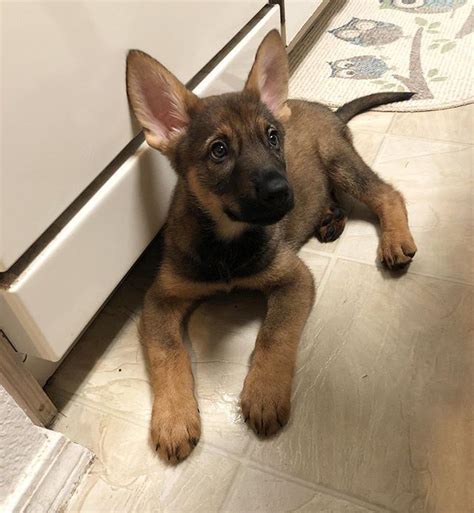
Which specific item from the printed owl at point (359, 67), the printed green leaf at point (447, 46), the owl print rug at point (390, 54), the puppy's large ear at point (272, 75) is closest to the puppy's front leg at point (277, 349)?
the puppy's large ear at point (272, 75)

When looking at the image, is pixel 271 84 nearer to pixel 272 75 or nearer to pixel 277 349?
pixel 272 75

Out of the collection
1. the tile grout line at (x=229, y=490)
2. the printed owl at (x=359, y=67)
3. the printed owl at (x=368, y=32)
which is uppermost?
the printed owl at (x=368, y=32)

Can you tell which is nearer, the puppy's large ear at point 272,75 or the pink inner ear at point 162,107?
the pink inner ear at point 162,107

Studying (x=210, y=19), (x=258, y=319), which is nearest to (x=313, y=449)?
(x=258, y=319)

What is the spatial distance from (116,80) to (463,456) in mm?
1228

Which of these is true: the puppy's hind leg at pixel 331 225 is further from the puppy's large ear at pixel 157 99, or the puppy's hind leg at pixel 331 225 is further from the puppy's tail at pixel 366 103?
the puppy's large ear at pixel 157 99

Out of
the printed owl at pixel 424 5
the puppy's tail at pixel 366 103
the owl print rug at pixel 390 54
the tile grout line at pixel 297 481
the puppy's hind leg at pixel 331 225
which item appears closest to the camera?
the tile grout line at pixel 297 481

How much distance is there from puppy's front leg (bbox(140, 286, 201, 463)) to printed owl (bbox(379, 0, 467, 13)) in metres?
2.43

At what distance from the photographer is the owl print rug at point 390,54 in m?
2.49

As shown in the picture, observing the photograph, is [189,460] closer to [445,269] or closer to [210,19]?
[445,269]

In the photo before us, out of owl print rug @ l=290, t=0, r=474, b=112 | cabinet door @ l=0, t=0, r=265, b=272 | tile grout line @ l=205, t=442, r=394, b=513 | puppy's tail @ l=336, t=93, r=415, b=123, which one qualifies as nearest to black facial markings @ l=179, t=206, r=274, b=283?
cabinet door @ l=0, t=0, r=265, b=272

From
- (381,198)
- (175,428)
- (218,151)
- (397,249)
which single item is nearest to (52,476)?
(175,428)

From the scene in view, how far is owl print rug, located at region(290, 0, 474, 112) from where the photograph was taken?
8.16 feet

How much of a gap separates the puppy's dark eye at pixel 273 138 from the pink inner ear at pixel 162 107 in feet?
0.77
